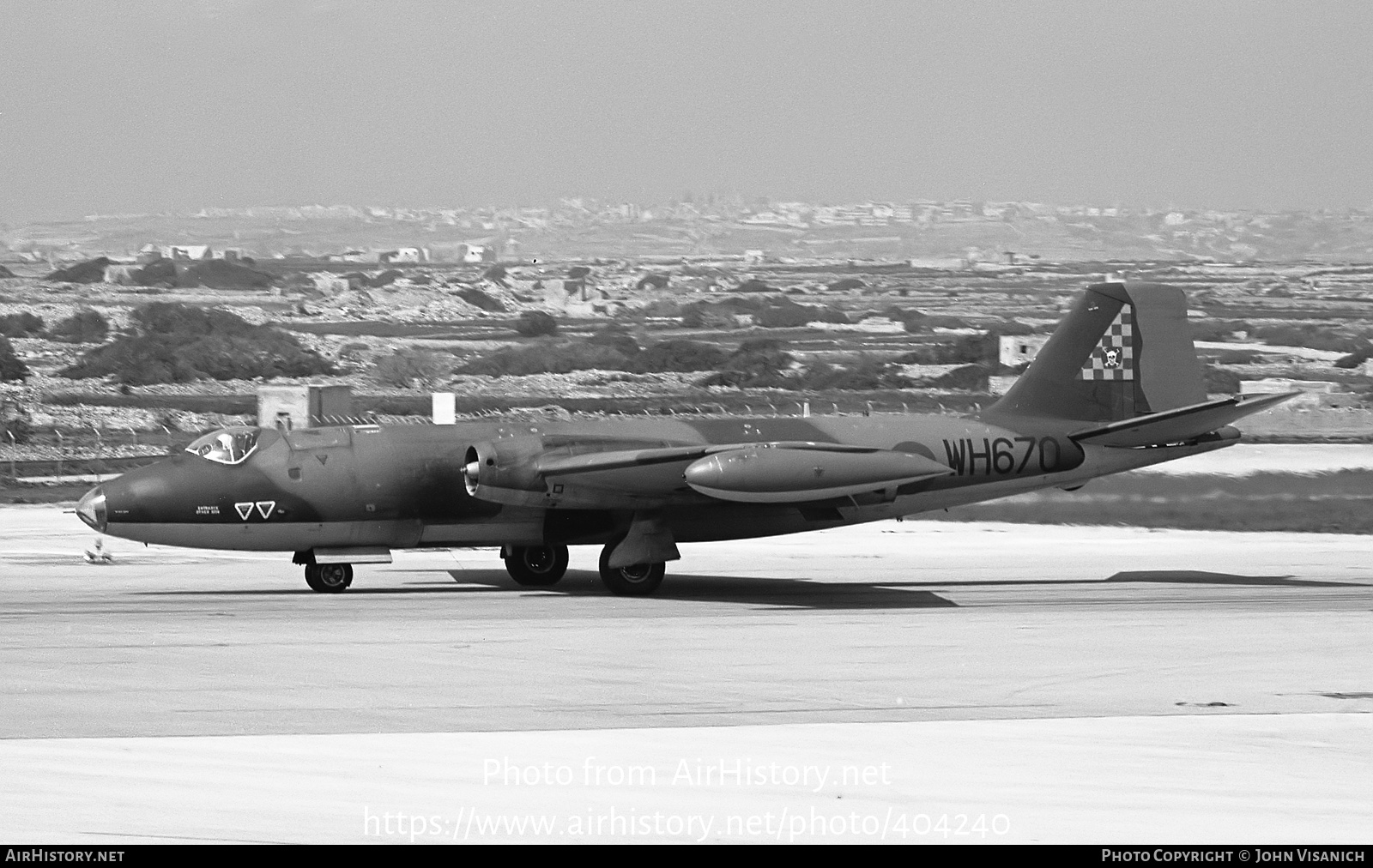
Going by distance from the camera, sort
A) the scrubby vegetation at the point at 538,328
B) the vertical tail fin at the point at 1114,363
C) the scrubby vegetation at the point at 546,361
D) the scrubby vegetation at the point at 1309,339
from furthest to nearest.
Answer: the scrubby vegetation at the point at 538,328 < the scrubby vegetation at the point at 1309,339 < the scrubby vegetation at the point at 546,361 < the vertical tail fin at the point at 1114,363

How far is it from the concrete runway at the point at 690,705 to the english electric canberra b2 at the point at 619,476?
996 millimetres

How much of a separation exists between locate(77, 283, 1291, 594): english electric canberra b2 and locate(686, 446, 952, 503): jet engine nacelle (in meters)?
0.02

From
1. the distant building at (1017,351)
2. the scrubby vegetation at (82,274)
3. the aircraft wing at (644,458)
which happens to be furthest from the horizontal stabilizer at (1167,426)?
the scrubby vegetation at (82,274)

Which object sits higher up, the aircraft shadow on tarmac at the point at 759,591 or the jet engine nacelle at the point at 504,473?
the jet engine nacelle at the point at 504,473

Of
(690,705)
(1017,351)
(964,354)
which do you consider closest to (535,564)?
(690,705)

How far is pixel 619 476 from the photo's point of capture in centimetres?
2566

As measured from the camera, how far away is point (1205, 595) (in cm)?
2622

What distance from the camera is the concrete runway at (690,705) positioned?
1144 centimetres

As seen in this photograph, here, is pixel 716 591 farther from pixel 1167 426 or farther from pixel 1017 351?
pixel 1017 351

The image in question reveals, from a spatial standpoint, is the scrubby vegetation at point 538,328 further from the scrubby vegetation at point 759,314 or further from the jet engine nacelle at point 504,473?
the jet engine nacelle at point 504,473

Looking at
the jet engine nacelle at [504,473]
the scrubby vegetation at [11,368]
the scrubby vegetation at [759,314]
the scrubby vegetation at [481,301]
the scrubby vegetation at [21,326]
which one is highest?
the jet engine nacelle at [504,473]

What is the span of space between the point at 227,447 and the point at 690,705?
12089 millimetres
